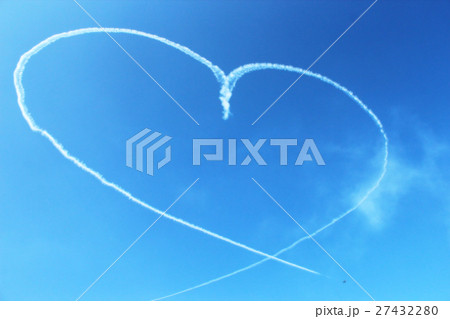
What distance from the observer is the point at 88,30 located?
29.1 ft

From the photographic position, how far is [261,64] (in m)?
9.03

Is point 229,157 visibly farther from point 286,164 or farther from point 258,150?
point 286,164

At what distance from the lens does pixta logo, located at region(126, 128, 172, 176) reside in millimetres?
8766

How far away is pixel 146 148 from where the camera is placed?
882cm

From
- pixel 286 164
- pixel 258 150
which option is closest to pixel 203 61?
pixel 258 150

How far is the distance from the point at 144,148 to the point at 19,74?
347 centimetres

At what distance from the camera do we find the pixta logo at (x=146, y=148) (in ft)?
28.8
